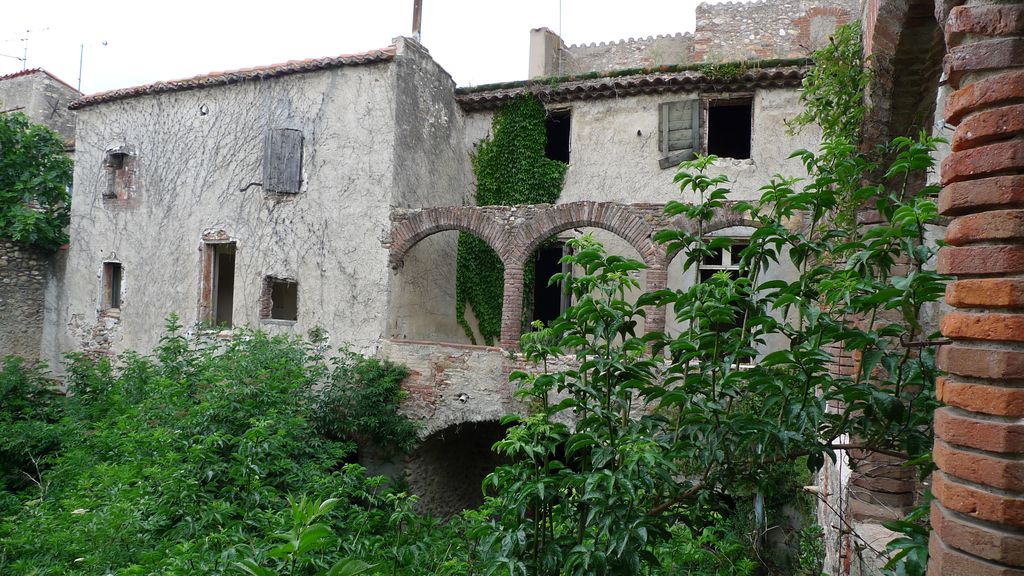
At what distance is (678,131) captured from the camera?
1111cm

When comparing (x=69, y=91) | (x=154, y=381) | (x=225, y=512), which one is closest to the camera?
(x=225, y=512)

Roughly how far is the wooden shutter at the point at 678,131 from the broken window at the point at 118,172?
10.4 m

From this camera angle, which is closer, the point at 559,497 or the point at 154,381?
the point at 559,497

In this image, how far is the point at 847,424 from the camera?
8.51ft

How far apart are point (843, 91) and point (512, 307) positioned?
5.84m

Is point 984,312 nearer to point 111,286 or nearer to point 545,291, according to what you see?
point 545,291

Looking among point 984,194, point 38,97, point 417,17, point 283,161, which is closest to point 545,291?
point 283,161

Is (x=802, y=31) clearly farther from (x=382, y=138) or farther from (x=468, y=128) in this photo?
(x=382, y=138)

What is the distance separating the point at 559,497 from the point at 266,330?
362 inches

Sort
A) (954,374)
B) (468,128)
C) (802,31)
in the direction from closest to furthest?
(954,374) → (468,128) → (802,31)

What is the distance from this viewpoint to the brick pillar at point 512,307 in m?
9.39

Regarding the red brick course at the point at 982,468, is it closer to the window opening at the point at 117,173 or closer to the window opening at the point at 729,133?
the window opening at the point at 729,133

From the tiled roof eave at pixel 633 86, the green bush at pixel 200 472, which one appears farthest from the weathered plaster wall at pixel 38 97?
the tiled roof eave at pixel 633 86

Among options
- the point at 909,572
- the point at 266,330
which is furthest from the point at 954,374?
the point at 266,330
